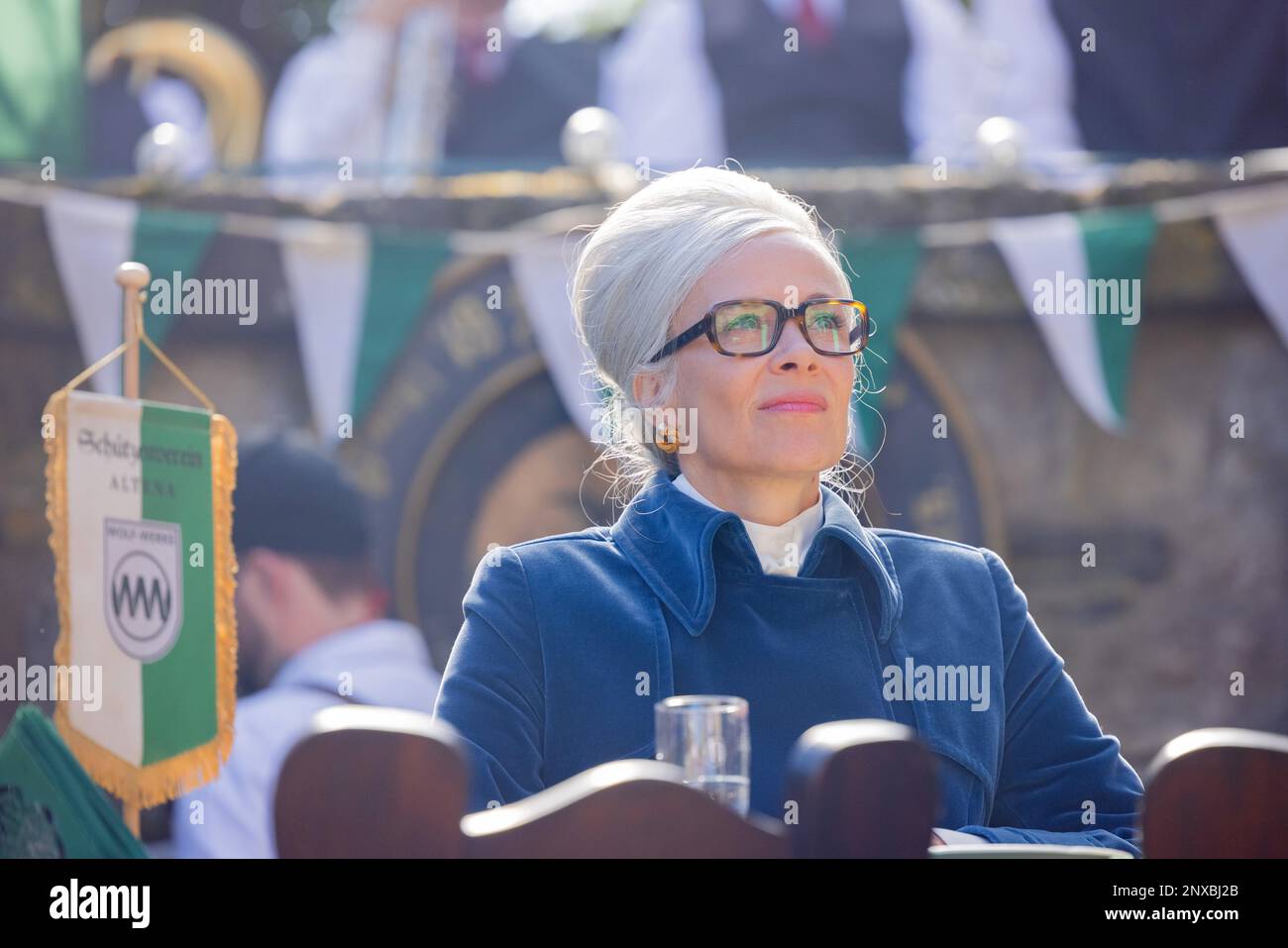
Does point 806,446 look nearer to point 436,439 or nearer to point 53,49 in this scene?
point 436,439

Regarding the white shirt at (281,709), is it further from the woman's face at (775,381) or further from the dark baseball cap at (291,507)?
the woman's face at (775,381)

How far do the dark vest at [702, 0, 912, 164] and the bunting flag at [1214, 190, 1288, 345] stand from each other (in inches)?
74.2

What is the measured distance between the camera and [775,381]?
6.68 ft

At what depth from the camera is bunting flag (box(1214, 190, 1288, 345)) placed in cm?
568

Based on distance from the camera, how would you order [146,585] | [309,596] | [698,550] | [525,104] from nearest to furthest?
1. [698,550]
2. [146,585]
3. [309,596]
4. [525,104]

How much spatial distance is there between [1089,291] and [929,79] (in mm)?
1890

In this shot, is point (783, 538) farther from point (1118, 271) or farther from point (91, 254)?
point (91, 254)

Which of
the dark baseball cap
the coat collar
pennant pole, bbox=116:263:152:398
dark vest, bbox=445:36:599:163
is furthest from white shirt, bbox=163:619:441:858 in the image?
dark vest, bbox=445:36:599:163

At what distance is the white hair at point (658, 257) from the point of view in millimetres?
2078

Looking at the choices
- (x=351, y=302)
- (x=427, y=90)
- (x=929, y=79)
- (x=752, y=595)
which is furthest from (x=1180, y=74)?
(x=752, y=595)

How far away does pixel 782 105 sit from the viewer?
7352 mm

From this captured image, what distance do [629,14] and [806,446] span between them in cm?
1145

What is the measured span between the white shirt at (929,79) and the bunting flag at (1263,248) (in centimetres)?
125

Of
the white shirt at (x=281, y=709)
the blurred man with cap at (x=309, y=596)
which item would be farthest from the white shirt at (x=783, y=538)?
the blurred man with cap at (x=309, y=596)
